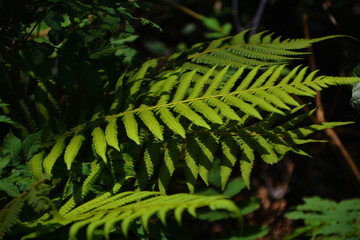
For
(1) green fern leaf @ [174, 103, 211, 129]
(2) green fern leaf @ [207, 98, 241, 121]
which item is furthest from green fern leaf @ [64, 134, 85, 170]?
(2) green fern leaf @ [207, 98, 241, 121]

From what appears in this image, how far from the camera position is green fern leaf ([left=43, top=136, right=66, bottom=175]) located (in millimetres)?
1139

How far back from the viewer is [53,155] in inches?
46.7

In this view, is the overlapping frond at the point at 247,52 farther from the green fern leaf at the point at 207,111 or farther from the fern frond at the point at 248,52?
the green fern leaf at the point at 207,111

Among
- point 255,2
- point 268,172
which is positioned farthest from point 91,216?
point 255,2

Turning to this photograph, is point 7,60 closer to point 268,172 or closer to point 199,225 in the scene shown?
point 199,225

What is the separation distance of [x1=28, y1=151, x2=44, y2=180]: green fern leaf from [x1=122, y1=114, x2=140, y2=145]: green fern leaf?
1.09ft

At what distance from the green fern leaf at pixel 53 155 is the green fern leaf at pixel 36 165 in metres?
0.03

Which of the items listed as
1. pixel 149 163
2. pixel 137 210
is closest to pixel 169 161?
pixel 149 163

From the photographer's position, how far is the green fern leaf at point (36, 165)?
1.15 m

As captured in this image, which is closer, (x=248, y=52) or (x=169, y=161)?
(x=169, y=161)

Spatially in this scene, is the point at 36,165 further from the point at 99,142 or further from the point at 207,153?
the point at 207,153

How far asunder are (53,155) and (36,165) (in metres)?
0.07

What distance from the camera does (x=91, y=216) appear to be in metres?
1.03

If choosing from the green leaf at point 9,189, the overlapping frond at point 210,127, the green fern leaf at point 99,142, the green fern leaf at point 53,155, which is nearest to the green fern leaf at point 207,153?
the overlapping frond at point 210,127
